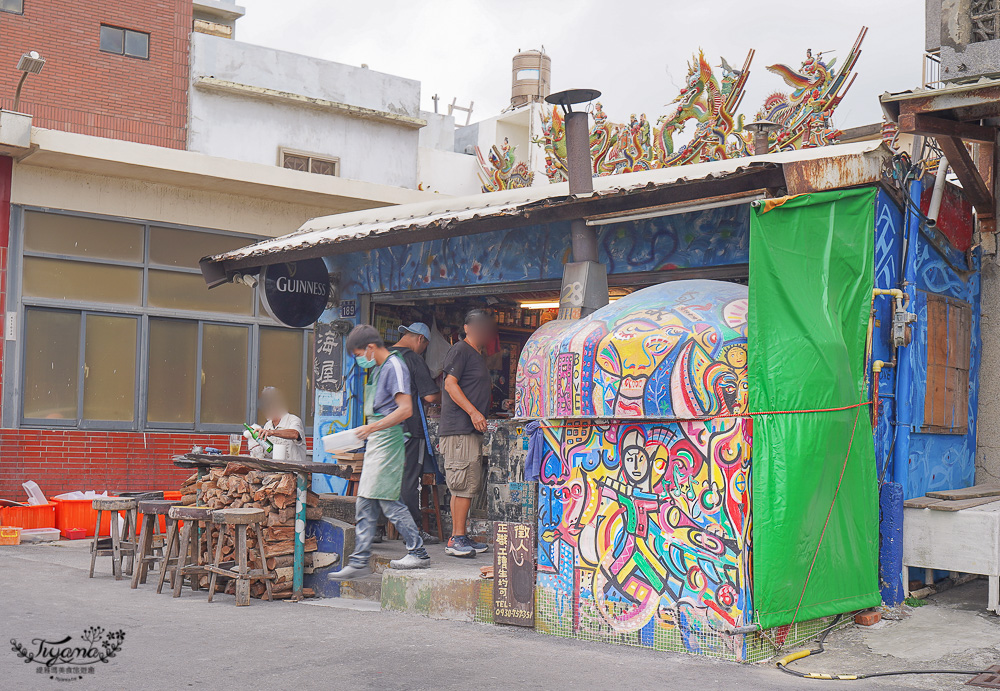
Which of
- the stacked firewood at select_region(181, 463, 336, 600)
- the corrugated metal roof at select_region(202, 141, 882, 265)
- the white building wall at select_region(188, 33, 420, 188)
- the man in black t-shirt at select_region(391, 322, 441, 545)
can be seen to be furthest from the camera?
the white building wall at select_region(188, 33, 420, 188)

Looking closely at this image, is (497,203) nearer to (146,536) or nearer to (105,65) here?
(146,536)

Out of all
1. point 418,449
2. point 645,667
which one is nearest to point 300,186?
point 418,449

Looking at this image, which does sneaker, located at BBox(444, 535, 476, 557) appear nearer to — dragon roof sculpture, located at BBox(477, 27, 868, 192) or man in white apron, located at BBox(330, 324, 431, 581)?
man in white apron, located at BBox(330, 324, 431, 581)

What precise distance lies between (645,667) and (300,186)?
1148 cm

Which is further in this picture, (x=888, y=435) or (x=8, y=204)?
(x=8, y=204)

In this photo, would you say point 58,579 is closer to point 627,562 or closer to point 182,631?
point 182,631

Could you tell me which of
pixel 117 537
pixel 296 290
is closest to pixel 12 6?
pixel 296 290

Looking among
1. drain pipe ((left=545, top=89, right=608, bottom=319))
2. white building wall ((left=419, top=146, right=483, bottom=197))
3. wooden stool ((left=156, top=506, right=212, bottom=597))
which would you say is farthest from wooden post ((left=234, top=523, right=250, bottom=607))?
white building wall ((left=419, top=146, right=483, bottom=197))

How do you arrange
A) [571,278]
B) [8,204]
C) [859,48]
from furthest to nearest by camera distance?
[8,204]
[859,48]
[571,278]

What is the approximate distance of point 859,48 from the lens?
34.1ft

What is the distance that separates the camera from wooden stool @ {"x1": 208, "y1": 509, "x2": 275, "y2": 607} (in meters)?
7.89

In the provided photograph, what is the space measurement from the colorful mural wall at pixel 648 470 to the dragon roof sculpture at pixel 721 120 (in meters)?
4.61

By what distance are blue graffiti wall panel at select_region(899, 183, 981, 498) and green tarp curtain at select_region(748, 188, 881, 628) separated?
759 millimetres

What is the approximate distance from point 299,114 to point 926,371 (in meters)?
14.2
